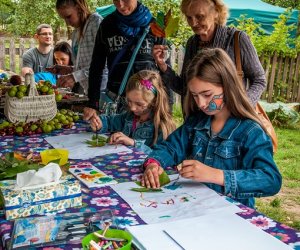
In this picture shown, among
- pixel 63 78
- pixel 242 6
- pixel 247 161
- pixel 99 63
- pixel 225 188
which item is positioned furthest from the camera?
pixel 242 6

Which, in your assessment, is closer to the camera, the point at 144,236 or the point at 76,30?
the point at 144,236

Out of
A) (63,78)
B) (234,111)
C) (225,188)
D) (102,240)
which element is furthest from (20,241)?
(63,78)

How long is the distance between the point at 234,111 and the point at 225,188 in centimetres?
42

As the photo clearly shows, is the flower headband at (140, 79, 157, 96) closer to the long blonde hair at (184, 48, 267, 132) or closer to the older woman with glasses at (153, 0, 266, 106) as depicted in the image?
the older woman with glasses at (153, 0, 266, 106)

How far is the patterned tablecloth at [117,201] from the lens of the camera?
4.59 ft

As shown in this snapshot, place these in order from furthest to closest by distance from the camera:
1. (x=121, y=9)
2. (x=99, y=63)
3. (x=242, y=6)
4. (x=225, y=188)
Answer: (x=242, y=6) < (x=99, y=63) < (x=121, y=9) < (x=225, y=188)

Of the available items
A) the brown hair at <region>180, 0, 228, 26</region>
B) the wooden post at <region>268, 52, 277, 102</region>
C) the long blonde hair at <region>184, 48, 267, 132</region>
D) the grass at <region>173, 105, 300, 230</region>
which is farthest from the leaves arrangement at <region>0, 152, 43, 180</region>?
the wooden post at <region>268, 52, 277, 102</region>

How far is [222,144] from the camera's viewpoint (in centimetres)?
201

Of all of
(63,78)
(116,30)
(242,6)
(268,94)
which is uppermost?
(242,6)

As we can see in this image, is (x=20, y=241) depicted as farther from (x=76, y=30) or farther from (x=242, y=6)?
(x=242, y=6)

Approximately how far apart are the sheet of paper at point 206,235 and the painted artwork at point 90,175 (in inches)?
20.4

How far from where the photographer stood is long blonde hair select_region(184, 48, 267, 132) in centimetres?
197

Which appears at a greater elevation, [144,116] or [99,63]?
[99,63]

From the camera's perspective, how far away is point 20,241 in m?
1.31
